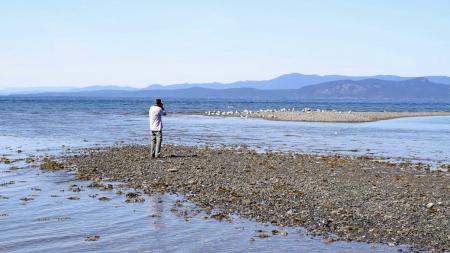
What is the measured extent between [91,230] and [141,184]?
5588 millimetres

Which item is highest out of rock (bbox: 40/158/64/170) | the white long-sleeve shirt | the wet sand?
the white long-sleeve shirt

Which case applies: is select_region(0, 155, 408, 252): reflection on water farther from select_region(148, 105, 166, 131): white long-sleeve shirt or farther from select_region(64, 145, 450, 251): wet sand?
select_region(148, 105, 166, 131): white long-sleeve shirt

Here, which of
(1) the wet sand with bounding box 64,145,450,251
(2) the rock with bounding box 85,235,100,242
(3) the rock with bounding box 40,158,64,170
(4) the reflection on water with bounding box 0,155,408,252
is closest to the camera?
(4) the reflection on water with bounding box 0,155,408,252

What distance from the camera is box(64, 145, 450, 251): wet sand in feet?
41.6

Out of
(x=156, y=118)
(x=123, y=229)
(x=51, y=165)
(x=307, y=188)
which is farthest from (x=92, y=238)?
(x=156, y=118)

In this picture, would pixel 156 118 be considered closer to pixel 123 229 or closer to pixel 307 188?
pixel 307 188

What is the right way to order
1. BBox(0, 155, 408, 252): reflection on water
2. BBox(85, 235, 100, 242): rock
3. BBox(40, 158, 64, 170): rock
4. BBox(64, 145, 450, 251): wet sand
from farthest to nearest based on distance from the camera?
BBox(40, 158, 64, 170): rock < BBox(64, 145, 450, 251): wet sand < BBox(85, 235, 100, 242): rock < BBox(0, 155, 408, 252): reflection on water

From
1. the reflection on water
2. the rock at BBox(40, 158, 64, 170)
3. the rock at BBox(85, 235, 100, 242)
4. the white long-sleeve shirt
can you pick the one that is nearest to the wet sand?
the rock at BBox(40, 158, 64, 170)

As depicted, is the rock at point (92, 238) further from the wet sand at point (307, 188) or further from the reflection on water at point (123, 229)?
the wet sand at point (307, 188)

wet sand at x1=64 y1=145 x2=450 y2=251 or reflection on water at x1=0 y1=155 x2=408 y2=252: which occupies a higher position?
wet sand at x1=64 y1=145 x2=450 y2=251

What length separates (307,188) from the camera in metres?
17.1

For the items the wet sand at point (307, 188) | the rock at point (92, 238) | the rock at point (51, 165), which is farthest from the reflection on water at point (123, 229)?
the rock at point (51, 165)

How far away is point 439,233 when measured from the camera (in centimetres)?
1205

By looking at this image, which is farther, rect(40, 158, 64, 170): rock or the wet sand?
rect(40, 158, 64, 170): rock
